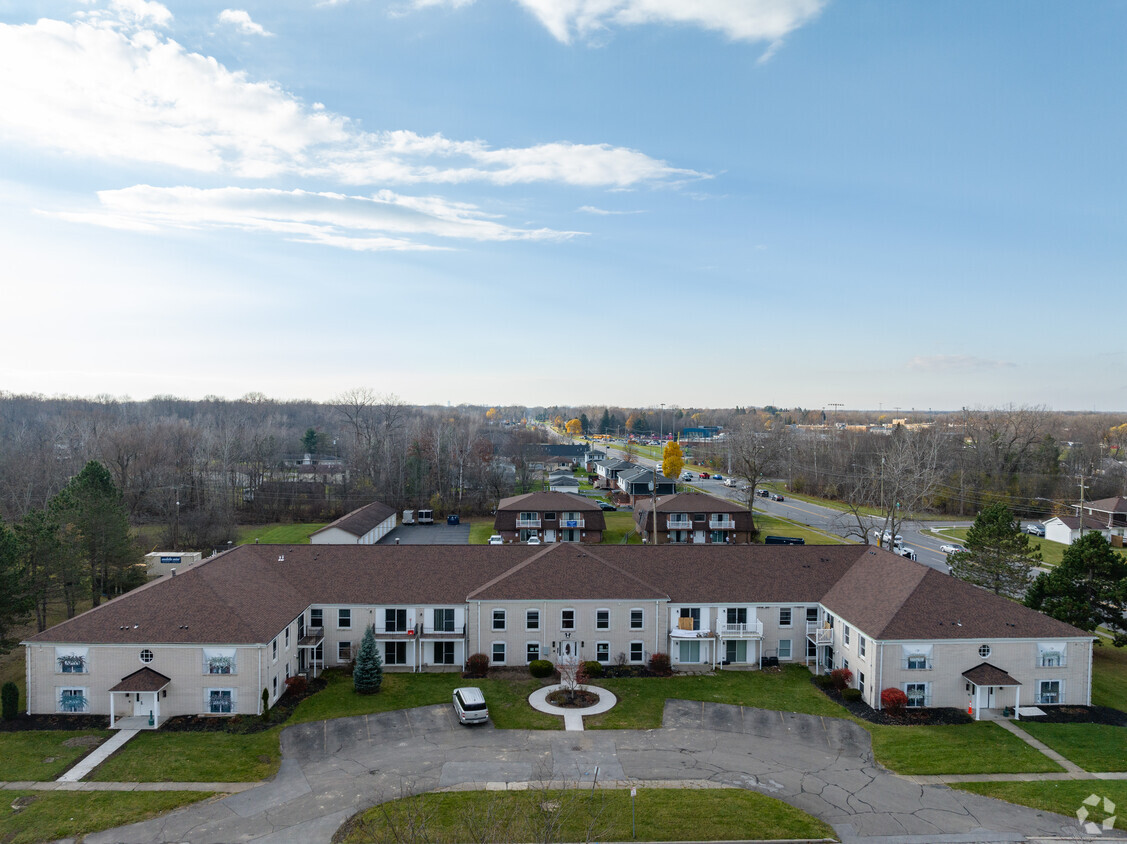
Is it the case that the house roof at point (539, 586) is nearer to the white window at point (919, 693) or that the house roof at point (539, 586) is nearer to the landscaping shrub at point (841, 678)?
the white window at point (919, 693)

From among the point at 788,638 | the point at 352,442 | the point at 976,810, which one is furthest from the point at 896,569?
the point at 352,442

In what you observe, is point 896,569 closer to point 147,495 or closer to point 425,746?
point 425,746

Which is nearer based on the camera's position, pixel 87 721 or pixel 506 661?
pixel 87 721

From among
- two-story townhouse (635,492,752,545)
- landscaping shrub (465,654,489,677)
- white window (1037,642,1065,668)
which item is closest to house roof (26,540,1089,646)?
white window (1037,642,1065,668)

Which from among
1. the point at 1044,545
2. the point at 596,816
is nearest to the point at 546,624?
the point at 596,816

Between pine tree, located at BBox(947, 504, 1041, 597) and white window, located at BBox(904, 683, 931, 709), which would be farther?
pine tree, located at BBox(947, 504, 1041, 597)

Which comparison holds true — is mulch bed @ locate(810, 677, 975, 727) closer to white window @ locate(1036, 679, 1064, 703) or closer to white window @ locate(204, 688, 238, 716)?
white window @ locate(1036, 679, 1064, 703)
